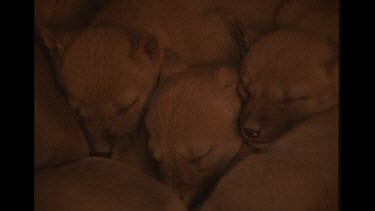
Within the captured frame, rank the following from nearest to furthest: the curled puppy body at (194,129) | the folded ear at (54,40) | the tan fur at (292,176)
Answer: the tan fur at (292,176)
the curled puppy body at (194,129)
the folded ear at (54,40)

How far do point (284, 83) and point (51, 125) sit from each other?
0.88m

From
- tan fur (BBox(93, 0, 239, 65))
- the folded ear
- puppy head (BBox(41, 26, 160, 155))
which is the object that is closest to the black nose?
tan fur (BBox(93, 0, 239, 65))

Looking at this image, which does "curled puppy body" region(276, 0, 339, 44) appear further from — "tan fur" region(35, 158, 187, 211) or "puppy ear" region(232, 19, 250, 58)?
"tan fur" region(35, 158, 187, 211)

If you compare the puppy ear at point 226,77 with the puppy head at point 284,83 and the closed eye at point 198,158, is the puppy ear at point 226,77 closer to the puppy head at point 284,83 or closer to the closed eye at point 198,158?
the puppy head at point 284,83

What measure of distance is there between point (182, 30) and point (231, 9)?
21 cm

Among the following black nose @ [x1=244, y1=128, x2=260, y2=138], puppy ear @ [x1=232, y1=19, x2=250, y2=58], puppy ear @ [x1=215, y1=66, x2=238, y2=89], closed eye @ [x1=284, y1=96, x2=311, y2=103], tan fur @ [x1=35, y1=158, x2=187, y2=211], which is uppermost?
puppy ear @ [x1=232, y1=19, x2=250, y2=58]

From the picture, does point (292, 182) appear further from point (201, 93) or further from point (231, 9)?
point (231, 9)

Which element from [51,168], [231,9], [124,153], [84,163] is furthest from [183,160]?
[231,9]

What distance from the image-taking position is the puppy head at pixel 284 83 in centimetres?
167

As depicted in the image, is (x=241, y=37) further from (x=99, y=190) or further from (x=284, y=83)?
(x=99, y=190)

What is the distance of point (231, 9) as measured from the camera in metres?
1.86

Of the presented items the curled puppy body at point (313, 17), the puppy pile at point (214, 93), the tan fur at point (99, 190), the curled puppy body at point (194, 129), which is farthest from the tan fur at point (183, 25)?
Answer: the tan fur at point (99, 190)

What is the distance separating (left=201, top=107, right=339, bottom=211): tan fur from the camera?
1.58m

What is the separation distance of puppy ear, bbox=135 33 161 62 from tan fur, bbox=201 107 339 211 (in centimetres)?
52
